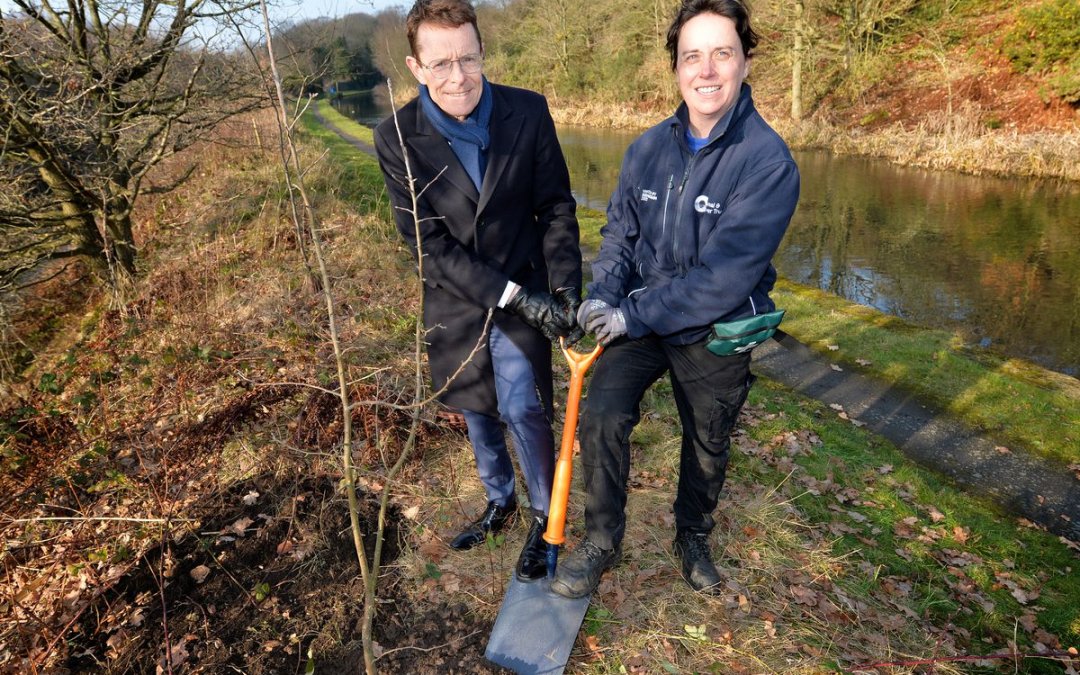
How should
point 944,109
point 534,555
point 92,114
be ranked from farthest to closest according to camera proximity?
point 944,109, point 92,114, point 534,555

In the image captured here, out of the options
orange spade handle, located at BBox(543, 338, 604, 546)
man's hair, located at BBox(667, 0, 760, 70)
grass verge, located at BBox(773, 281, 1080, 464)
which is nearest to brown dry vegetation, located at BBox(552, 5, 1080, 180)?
grass verge, located at BBox(773, 281, 1080, 464)

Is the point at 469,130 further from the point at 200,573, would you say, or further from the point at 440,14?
the point at 200,573

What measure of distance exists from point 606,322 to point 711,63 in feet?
3.58

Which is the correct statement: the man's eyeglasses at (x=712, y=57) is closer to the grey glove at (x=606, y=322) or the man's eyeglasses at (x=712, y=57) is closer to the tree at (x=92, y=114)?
the grey glove at (x=606, y=322)

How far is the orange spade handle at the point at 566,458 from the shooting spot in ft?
8.40

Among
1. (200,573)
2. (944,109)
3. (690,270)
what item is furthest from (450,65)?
(944,109)

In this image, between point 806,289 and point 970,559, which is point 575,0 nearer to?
point 806,289

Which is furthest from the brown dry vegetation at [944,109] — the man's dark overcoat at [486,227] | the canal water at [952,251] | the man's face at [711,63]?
the man's dark overcoat at [486,227]

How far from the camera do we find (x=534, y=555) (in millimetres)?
2854

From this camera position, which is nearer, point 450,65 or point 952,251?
point 450,65

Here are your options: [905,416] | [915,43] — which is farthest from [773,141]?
[915,43]

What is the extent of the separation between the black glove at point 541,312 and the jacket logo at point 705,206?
711 millimetres

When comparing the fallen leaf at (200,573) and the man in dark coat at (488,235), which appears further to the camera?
the fallen leaf at (200,573)

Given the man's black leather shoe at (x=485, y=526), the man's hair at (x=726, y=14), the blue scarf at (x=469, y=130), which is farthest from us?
the man's black leather shoe at (x=485, y=526)
